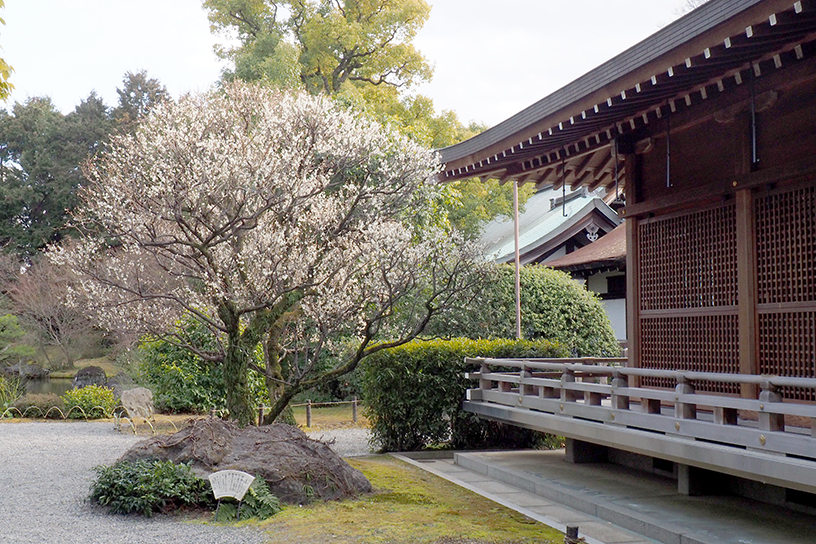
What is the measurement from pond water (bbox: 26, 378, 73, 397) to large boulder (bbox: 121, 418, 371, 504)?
814 inches

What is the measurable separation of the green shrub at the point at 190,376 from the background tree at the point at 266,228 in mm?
1515

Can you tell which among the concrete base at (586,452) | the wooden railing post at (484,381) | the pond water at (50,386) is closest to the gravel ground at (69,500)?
the wooden railing post at (484,381)

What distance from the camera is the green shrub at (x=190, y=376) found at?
1628 centimetres

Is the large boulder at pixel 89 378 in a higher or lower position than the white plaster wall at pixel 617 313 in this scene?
lower

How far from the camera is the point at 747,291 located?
24.7ft

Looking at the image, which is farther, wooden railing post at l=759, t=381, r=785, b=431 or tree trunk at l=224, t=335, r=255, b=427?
tree trunk at l=224, t=335, r=255, b=427

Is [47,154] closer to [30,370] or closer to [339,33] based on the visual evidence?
[30,370]

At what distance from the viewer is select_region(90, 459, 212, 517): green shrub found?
8.00 m

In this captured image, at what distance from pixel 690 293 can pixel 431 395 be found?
523 cm

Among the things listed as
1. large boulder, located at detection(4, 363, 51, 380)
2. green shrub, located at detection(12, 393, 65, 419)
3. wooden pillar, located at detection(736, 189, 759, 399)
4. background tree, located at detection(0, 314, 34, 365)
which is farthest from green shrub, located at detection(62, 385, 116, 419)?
wooden pillar, located at detection(736, 189, 759, 399)

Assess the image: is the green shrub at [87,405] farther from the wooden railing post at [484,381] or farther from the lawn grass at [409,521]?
the lawn grass at [409,521]

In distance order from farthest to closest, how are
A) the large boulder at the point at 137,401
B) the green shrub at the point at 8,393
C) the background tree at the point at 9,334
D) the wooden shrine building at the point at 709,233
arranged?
the background tree at the point at 9,334, the green shrub at the point at 8,393, the large boulder at the point at 137,401, the wooden shrine building at the point at 709,233

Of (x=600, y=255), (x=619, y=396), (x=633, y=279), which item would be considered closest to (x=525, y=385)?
(x=633, y=279)

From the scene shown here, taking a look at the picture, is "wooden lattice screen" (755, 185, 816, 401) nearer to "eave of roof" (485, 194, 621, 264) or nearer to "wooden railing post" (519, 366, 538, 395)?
"wooden railing post" (519, 366, 538, 395)
